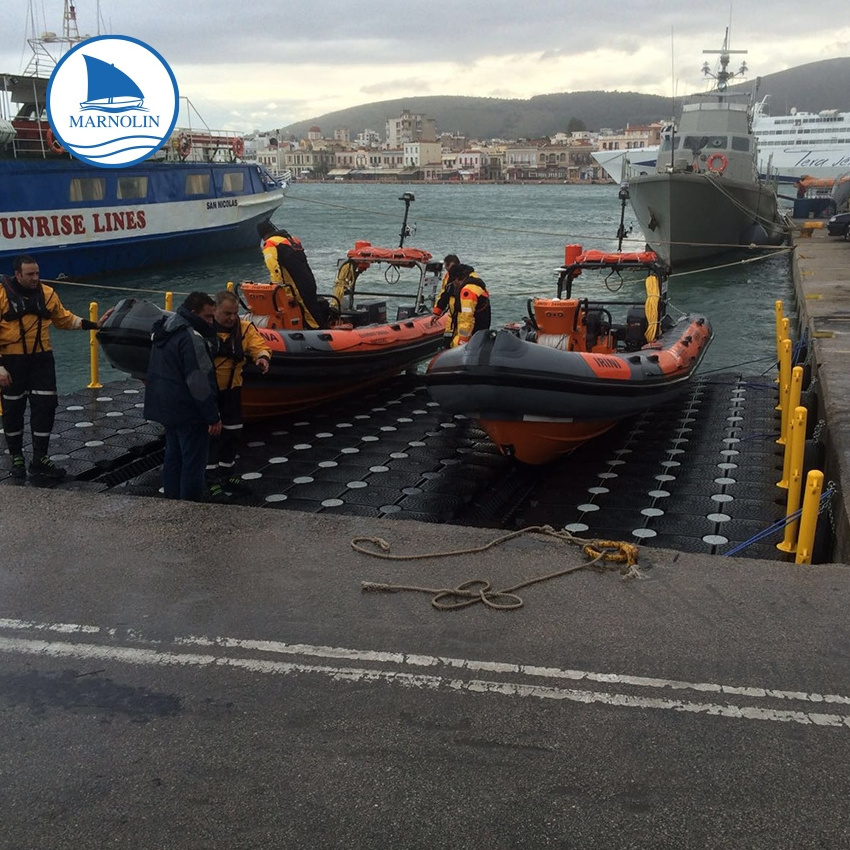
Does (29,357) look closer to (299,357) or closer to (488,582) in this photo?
(299,357)

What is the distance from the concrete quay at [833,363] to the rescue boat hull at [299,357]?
4180mm

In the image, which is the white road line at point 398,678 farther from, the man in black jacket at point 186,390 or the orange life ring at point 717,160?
the orange life ring at point 717,160

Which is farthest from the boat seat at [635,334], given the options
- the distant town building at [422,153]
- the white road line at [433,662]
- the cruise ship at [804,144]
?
the distant town building at [422,153]

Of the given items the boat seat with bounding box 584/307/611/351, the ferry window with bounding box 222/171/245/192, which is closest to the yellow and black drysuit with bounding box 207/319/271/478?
the boat seat with bounding box 584/307/611/351

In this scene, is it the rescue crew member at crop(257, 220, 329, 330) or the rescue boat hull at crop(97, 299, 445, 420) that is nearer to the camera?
the rescue boat hull at crop(97, 299, 445, 420)

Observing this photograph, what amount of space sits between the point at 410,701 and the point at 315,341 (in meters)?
5.51

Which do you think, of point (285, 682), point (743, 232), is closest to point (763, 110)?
point (743, 232)

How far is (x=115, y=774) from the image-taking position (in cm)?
256

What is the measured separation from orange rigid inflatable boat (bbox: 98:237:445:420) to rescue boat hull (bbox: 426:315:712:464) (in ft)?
5.67

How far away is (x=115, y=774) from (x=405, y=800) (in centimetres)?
87

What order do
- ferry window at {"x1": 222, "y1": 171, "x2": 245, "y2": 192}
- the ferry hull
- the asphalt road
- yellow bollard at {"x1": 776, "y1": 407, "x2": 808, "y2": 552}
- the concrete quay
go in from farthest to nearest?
1. ferry window at {"x1": 222, "y1": 171, "x2": 245, "y2": 192}
2. the ferry hull
3. the concrete quay
4. yellow bollard at {"x1": 776, "y1": 407, "x2": 808, "y2": 552}
5. the asphalt road

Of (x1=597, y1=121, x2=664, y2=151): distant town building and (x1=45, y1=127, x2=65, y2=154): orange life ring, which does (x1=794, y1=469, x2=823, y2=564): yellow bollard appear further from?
(x1=597, y1=121, x2=664, y2=151): distant town building

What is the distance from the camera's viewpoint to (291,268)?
331 inches

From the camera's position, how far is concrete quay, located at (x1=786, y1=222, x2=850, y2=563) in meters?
5.06
